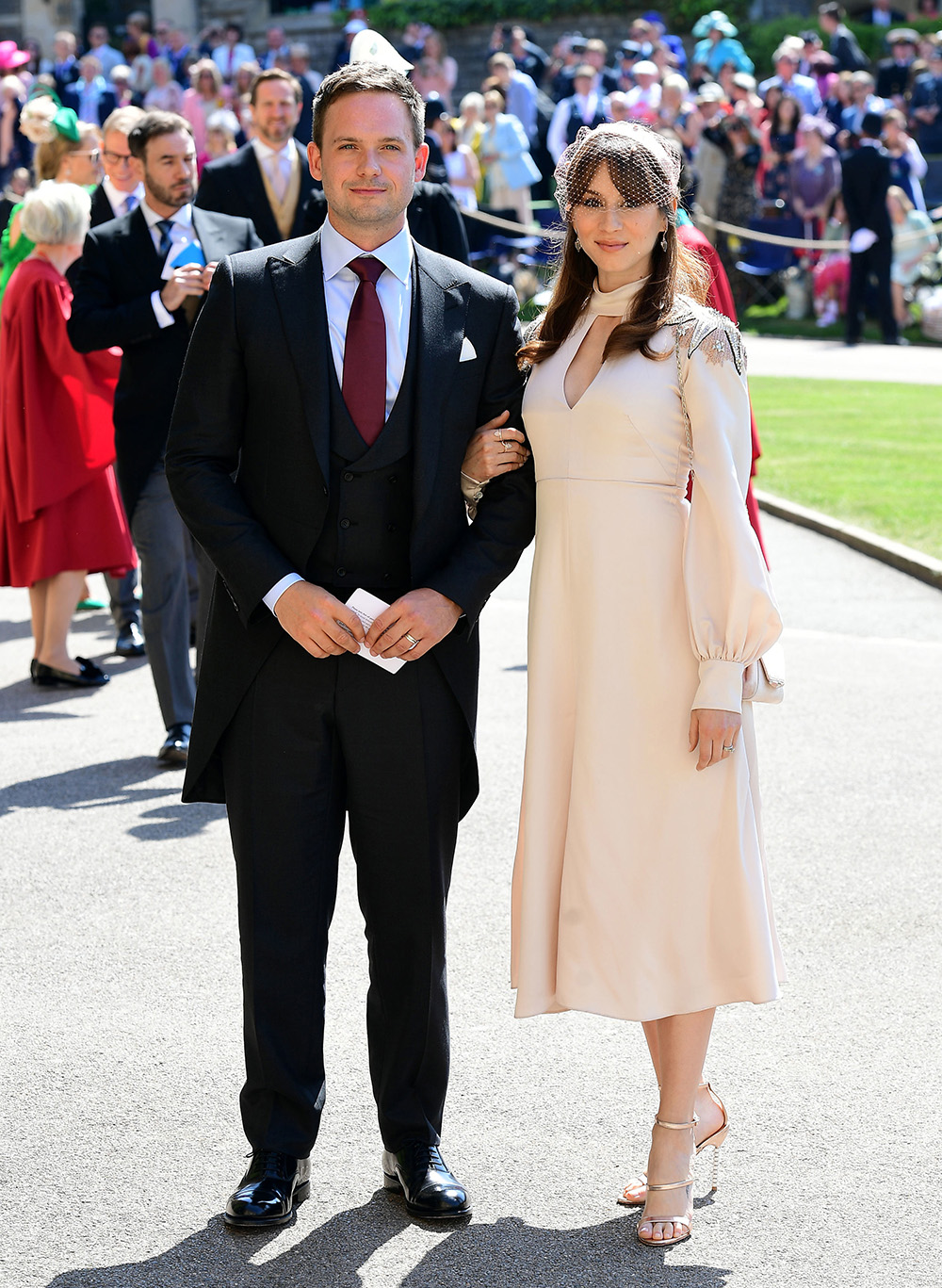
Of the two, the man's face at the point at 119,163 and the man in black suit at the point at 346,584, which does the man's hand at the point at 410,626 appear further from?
the man's face at the point at 119,163

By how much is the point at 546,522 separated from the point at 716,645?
1.41 feet

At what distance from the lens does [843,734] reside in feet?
22.1

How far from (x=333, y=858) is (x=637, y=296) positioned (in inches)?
50.3

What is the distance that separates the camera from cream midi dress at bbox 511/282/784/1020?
129 inches

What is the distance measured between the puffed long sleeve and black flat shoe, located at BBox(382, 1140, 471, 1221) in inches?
41.6

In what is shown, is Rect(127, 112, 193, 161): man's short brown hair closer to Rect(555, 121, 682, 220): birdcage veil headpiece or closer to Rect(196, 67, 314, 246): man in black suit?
Rect(196, 67, 314, 246): man in black suit

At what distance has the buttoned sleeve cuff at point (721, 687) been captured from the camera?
129 inches

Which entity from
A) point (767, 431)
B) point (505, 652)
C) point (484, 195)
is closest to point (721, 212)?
point (484, 195)

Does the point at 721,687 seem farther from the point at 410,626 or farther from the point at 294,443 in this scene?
the point at 294,443

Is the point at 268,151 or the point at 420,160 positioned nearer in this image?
the point at 420,160

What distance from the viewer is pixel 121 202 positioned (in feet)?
26.0

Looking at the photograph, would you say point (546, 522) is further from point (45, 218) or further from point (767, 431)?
point (767, 431)

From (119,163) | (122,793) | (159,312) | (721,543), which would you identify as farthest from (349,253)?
(119,163)

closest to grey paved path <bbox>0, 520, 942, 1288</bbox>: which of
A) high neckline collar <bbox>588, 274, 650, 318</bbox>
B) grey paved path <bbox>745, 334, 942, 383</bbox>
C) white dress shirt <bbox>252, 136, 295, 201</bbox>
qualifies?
high neckline collar <bbox>588, 274, 650, 318</bbox>
